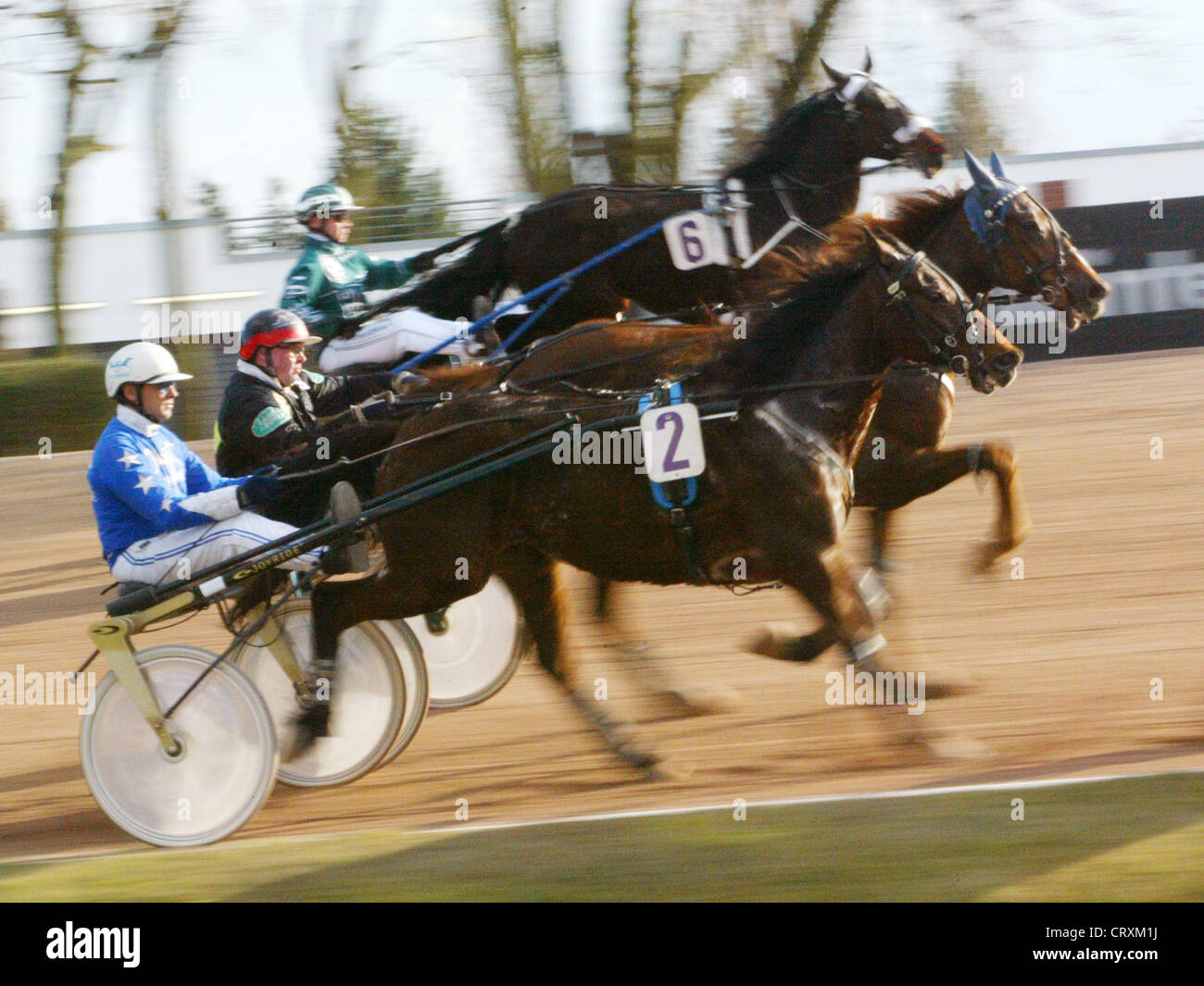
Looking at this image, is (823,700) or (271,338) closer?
(271,338)

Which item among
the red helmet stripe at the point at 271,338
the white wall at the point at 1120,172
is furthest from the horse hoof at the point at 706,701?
the white wall at the point at 1120,172

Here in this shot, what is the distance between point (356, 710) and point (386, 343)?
1.69 metres

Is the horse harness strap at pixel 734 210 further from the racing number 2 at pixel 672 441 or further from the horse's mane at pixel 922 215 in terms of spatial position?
the racing number 2 at pixel 672 441

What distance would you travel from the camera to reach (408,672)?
551cm

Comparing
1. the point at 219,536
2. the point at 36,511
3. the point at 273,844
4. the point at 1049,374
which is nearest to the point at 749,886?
the point at 273,844

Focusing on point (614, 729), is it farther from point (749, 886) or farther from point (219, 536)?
point (749, 886)

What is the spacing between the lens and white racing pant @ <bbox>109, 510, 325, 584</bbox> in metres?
5.12

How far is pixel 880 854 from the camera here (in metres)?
3.63

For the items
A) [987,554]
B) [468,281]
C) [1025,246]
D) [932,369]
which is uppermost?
[468,281]

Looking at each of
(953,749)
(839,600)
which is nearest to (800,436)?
(839,600)

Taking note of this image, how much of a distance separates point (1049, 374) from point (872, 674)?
10973mm

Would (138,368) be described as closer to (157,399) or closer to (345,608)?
(157,399)

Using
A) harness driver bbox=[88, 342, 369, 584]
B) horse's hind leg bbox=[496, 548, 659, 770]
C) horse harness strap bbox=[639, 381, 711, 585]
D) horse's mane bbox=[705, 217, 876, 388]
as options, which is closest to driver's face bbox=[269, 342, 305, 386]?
harness driver bbox=[88, 342, 369, 584]

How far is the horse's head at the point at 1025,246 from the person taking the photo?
5.60 metres
